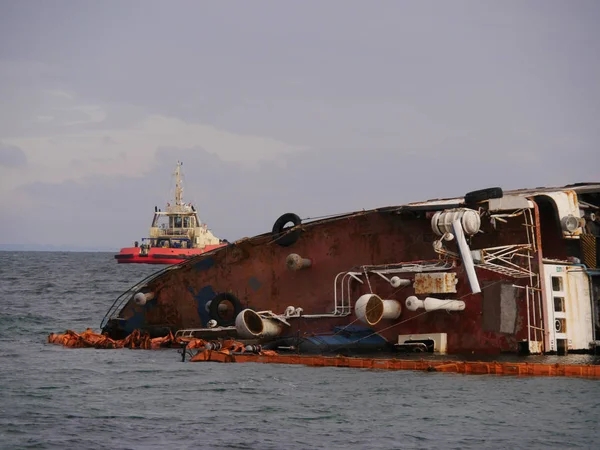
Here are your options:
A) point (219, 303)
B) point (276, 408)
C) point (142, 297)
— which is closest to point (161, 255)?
point (142, 297)

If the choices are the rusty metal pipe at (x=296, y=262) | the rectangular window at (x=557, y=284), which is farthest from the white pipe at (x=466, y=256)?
the rusty metal pipe at (x=296, y=262)

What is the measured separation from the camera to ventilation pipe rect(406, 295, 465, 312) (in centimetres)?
2873

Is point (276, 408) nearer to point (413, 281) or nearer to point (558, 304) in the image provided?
point (413, 281)

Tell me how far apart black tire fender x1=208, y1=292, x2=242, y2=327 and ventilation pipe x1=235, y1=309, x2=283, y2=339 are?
238 cm

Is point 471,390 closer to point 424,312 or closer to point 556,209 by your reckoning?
point 424,312

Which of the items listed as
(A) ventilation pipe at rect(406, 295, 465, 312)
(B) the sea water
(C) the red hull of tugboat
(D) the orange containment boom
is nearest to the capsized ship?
(A) ventilation pipe at rect(406, 295, 465, 312)

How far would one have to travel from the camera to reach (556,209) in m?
29.8

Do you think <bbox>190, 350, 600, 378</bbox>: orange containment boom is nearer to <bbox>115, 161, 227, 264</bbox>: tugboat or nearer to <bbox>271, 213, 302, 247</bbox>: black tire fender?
<bbox>271, 213, 302, 247</bbox>: black tire fender

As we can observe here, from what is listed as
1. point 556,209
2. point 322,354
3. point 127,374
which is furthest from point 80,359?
point 556,209

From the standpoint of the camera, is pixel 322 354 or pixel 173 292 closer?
pixel 322 354

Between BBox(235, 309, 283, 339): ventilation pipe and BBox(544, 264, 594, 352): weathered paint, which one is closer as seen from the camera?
BBox(544, 264, 594, 352): weathered paint

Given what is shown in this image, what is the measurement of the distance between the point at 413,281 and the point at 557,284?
4.27 m

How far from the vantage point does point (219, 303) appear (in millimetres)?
34562

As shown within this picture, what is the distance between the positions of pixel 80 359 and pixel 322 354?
7.61 meters
